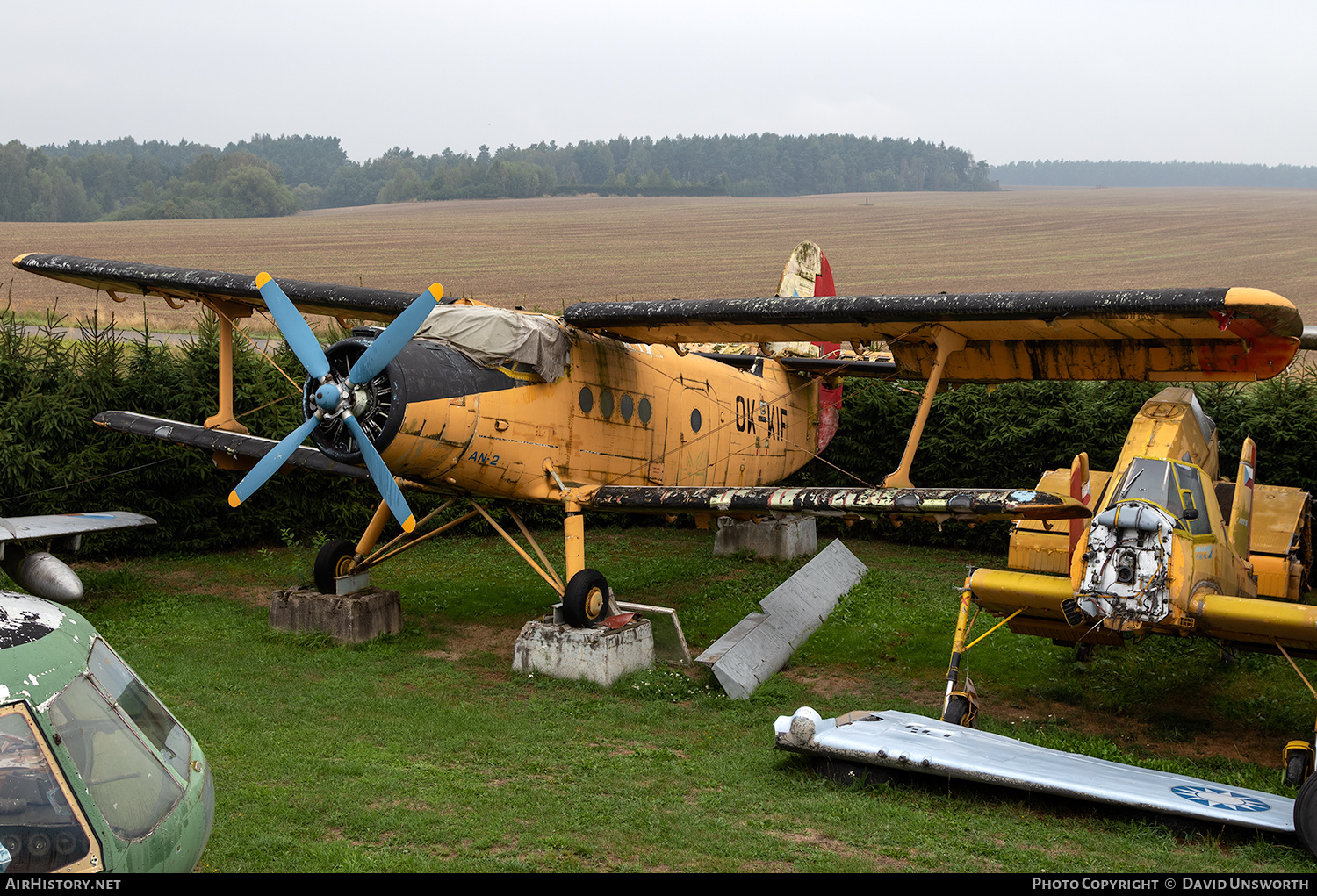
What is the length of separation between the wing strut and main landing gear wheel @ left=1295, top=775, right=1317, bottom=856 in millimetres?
4286

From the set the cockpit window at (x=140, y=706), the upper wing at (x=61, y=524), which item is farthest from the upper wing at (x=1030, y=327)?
the cockpit window at (x=140, y=706)

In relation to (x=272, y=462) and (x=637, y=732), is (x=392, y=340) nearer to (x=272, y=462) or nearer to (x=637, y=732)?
(x=272, y=462)

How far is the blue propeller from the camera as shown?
31.7 ft

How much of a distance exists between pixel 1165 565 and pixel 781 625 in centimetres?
497

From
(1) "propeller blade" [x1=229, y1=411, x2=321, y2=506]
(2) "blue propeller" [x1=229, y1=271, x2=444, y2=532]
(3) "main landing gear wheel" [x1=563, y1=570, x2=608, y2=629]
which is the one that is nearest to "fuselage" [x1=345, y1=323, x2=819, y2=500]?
(2) "blue propeller" [x1=229, y1=271, x2=444, y2=532]

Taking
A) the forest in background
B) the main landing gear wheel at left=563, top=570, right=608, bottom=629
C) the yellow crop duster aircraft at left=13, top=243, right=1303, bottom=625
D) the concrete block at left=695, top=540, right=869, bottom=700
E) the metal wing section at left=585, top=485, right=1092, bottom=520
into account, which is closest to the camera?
the metal wing section at left=585, top=485, right=1092, bottom=520

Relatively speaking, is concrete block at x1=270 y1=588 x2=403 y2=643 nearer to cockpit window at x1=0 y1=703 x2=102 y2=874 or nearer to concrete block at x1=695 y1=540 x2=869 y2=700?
concrete block at x1=695 y1=540 x2=869 y2=700

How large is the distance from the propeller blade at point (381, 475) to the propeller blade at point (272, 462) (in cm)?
39

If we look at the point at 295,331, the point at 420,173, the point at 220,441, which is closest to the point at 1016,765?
the point at 295,331

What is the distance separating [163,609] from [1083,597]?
1058 centimetres

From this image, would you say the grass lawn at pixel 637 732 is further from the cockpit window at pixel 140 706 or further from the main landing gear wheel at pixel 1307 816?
the cockpit window at pixel 140 706

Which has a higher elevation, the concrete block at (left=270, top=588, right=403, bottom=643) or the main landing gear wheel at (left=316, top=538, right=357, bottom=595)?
the main landing gear wheel at (left=316, top=538, right=357, bottom=595)

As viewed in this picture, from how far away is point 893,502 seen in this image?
9898mm

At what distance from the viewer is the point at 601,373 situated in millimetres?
12250
